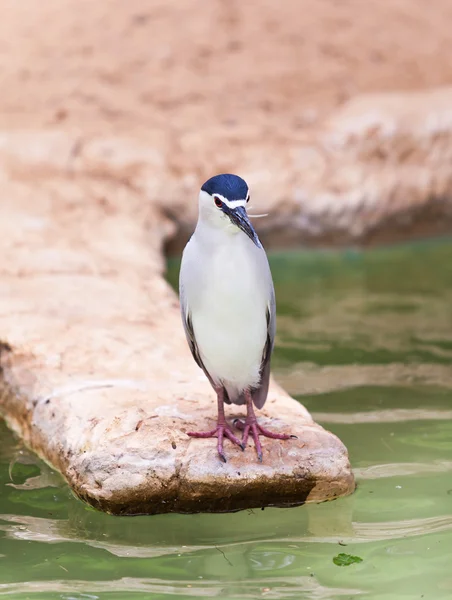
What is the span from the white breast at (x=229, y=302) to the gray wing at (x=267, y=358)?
5 centimetres

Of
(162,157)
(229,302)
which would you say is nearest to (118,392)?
(229,302)

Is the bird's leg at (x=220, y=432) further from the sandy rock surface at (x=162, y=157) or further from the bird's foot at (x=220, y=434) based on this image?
the sandy rock surface at (x=162, y=157)

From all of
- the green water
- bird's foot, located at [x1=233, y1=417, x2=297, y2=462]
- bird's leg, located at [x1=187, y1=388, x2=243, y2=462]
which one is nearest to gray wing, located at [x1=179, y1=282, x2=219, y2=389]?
bird's leg, located at [x1=187, y1=388, x2=243, y2=462]

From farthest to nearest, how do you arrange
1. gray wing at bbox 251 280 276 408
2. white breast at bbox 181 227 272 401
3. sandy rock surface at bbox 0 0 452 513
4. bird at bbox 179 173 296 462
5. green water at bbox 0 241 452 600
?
sandy rock surface at bbox 0 0 452 513, gray wing at bbox 251 280 276 408, white breast at bbox 181 227 272 401, bird at bbox 179 173 296 462, green water at bbox 0 241 452 600

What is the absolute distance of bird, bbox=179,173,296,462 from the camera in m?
3.64

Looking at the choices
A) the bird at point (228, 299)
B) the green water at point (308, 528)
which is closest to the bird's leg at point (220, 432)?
the bird at point (228, 299)

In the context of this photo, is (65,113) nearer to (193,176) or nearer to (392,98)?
Answer: (193,176)

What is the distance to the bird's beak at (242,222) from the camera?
3540mm

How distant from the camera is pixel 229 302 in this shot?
3816 millimetres

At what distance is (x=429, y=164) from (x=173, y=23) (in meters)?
2.85

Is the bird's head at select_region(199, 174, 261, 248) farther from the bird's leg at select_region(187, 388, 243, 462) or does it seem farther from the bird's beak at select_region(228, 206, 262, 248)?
the bird's leg at select_region(187, 388, 243, 462)

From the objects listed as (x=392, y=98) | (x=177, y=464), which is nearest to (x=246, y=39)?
(x=392, y=98)

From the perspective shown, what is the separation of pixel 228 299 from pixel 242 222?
1.23ft

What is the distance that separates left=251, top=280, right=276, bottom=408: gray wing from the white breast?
0.15 ft
